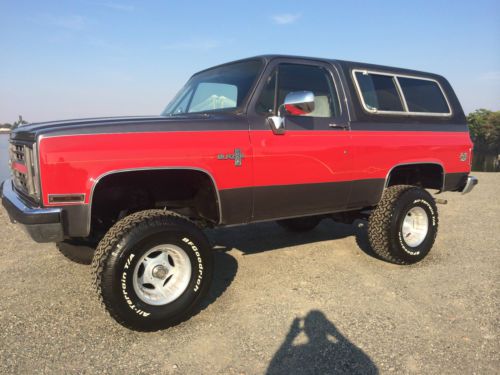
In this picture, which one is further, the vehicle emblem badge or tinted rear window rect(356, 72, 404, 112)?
tinted rear window rect(356, 72, 404, 112)

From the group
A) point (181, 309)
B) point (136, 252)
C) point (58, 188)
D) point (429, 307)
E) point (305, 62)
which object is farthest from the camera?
point (305, 62)

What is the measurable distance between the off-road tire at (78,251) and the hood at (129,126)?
1160mm

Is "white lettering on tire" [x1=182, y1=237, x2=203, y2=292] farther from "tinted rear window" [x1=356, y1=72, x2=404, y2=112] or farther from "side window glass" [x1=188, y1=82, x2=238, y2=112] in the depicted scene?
"tinted rear window" [x1=356, y1=72, x2=404, y2=112]

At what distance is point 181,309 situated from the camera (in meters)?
3.05

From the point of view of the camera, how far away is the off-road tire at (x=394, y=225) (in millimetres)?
4246

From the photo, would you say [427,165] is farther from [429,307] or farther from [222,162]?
[222,162]

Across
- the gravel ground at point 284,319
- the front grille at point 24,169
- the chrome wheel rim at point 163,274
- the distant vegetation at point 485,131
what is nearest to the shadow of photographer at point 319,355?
the gravel ground at point 284,319

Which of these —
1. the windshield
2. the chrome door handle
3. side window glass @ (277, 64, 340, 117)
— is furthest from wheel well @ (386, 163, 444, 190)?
the windshield

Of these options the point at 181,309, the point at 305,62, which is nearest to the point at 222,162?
the point at 181,309

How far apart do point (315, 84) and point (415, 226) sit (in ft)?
6.89

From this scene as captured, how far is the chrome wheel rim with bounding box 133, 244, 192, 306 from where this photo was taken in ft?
9.93

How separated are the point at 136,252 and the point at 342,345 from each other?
1612 millimetres

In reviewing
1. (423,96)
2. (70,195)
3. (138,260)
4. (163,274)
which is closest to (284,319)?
(163,274)

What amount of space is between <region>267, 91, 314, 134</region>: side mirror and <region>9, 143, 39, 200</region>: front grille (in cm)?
183
